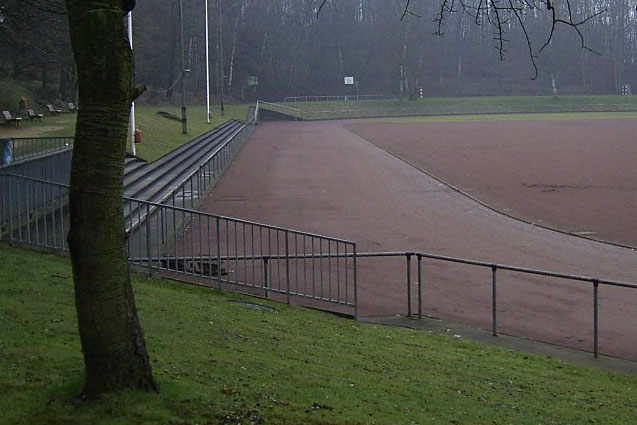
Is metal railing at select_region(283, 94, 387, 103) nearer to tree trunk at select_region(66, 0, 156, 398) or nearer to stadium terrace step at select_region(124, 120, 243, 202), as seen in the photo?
stadium terrace step at select_region(124, 120, 243, 202)

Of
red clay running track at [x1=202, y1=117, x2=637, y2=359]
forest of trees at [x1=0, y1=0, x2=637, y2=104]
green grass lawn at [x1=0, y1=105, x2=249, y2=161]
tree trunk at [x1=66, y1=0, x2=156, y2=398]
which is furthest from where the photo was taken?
forest of trees at [x1=0, y1=0, x2=637, y2=104]

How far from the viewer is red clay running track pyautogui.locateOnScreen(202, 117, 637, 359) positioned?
13.7 metres

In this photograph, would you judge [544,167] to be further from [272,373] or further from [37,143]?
[272,373]

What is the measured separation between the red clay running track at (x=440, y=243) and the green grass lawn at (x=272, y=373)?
217 centimetres

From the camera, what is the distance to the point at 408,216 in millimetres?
25875

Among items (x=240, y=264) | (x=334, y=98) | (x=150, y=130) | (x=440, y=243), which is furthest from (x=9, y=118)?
(x=334, y=98)

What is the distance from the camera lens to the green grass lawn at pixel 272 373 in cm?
600

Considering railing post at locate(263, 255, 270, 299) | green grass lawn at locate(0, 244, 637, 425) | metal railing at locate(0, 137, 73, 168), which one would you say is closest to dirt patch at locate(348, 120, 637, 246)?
railing post at locate(263, 255, 270, 299)

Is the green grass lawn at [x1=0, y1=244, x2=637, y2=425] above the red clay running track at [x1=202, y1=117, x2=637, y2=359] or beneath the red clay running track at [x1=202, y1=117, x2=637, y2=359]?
above

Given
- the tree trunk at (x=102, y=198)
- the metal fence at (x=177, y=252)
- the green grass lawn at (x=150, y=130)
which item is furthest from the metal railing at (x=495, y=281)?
the green grass lawn at (x=150, y=130)

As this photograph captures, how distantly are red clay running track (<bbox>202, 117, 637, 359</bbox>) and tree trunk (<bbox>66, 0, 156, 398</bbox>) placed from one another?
25.9 feet

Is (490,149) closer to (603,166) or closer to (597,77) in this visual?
(603,166)

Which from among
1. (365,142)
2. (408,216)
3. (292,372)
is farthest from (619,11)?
(292,372)

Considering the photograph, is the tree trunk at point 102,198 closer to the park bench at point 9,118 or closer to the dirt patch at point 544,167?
the dirt patch at point 544,167
